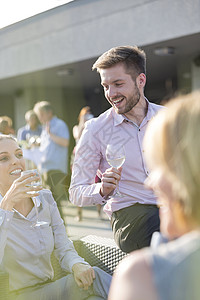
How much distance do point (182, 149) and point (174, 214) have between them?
0.58 feet

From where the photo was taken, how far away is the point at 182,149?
100 cm

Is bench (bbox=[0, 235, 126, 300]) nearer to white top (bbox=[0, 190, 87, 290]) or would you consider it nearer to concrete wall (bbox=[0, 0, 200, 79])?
white top (bbox=[0, 190, 87, 290])

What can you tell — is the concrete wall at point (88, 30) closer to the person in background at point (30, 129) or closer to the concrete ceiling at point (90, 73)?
the concrete ceiling at point (90, 73)

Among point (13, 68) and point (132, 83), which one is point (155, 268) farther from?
point (13, 68)

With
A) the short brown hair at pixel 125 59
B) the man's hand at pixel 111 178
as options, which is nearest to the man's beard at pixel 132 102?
the short brown hair at pixel 125 59

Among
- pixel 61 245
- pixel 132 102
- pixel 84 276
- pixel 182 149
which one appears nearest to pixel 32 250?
pixel 61 245

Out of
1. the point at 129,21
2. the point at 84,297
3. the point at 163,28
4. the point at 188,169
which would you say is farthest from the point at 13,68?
the point at 188,169

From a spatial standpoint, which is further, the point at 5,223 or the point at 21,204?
the point at 21,204

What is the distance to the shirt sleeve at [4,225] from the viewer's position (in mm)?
2230

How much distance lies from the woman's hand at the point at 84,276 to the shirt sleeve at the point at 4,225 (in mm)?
428

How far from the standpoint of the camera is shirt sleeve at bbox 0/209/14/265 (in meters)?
2.23

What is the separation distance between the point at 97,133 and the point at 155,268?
1994 millimetres

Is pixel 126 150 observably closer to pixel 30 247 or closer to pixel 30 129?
pixel 30 247

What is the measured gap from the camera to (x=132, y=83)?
2912mm
